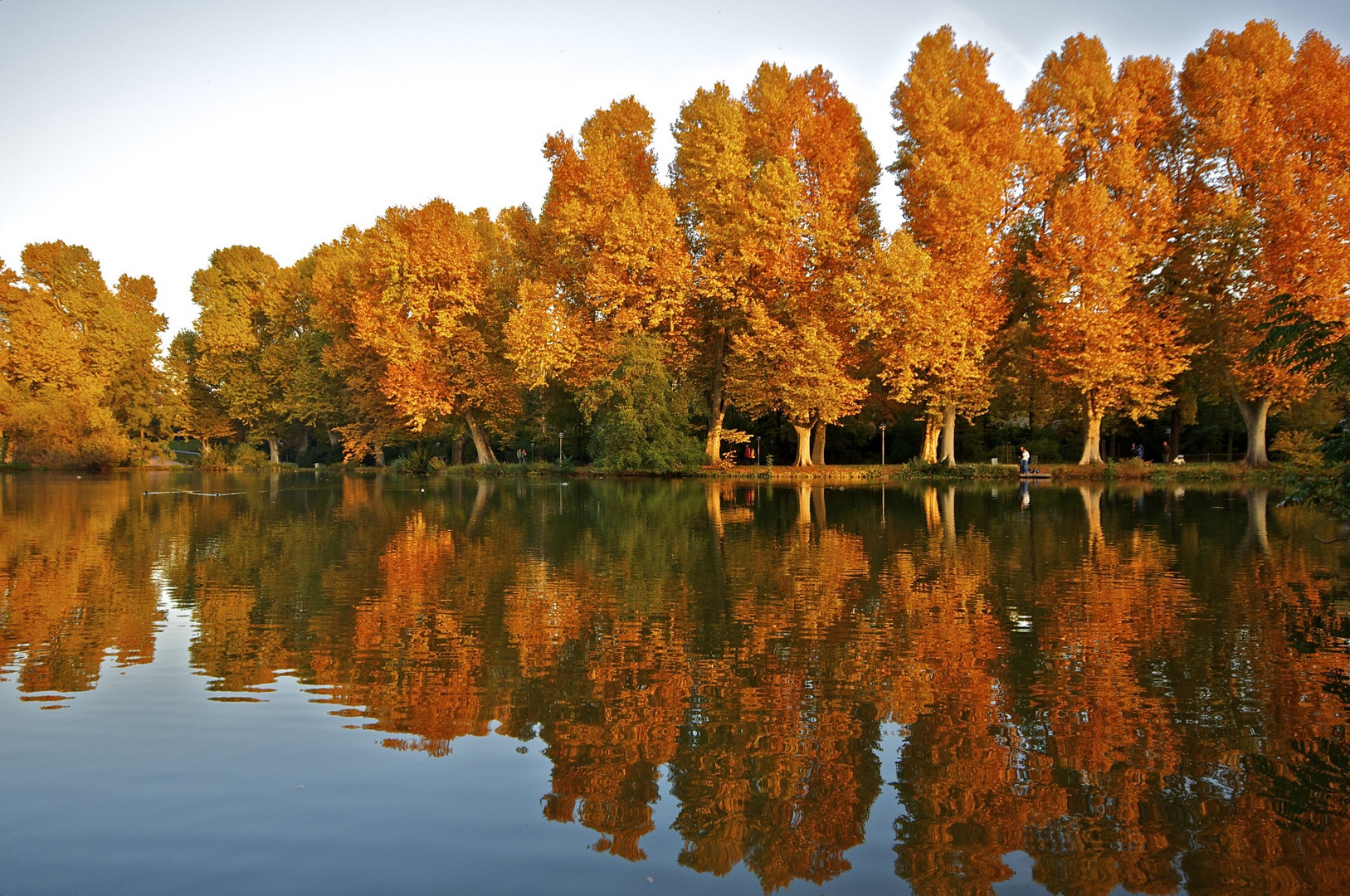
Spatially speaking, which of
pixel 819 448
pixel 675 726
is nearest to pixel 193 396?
pixel 819 448

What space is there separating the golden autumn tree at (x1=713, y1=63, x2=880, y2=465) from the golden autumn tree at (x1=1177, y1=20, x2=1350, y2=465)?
13.8 metres

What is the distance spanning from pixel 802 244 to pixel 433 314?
18556mm

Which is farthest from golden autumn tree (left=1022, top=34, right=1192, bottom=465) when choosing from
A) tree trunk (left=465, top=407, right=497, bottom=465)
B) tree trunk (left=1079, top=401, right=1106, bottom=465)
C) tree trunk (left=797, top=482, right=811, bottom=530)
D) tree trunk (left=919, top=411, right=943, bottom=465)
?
tree trunk (left=465, top=407, right=497, bottom=465)

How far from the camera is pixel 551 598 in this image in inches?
407

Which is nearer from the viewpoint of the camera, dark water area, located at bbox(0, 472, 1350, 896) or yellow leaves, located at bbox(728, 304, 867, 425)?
dark water area, located at bbox(0, 472, 1350, 896)

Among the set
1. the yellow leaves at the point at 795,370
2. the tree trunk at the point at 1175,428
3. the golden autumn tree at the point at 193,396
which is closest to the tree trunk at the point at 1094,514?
the yellow leaves at the point at 795,370

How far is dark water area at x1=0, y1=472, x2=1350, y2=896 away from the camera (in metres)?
4.12

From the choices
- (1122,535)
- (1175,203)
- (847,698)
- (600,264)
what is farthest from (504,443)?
(847,698)

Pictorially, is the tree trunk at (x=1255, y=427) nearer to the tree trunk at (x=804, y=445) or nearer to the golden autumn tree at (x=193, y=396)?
the tree trunk at (x=804, y=445)

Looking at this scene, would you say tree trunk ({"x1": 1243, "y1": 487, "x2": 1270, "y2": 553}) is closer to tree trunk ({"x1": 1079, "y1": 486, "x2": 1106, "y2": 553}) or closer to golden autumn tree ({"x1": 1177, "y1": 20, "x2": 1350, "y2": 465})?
tree trunk ({"x1": 1079, "y1": 486, "x2": 1106, "y2": 553})

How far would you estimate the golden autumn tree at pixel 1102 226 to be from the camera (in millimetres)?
36219

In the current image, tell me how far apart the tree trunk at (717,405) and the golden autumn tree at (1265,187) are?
67.2 ft

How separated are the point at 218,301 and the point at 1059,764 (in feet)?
217

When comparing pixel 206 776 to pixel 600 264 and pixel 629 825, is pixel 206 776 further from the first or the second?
pixel 600 264
